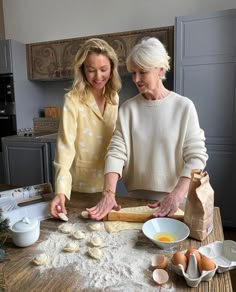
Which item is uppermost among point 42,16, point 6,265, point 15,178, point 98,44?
point 42,16

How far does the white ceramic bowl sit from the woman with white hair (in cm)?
15

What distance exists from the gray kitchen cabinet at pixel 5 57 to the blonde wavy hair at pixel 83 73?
1.92 meters

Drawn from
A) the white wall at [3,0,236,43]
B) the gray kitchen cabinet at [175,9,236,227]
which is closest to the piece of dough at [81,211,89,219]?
the gray kitchen cabinet at [175,9,236,227]

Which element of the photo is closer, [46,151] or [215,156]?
[215,156]

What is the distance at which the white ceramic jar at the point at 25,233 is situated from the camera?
72 cm

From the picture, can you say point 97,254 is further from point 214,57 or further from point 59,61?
point 59,61

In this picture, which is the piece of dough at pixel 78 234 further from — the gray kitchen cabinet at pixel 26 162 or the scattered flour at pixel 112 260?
the gray kitchen cabinet at pixel 26 162

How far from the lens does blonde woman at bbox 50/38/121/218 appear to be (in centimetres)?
110

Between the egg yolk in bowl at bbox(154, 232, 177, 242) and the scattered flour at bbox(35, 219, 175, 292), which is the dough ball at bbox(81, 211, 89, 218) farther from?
the egg yolk in bowl at bbox(154, 232, 177, 242)

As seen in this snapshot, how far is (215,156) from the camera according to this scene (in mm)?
2236

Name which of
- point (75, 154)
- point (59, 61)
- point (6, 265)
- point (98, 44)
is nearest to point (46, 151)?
point (59, 61)

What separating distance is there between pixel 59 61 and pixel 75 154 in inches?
74.1

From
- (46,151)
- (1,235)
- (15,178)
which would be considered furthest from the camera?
(15,178)

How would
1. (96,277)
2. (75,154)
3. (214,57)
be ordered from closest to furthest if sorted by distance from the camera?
(96,277) < (75,154) < (214,57)
